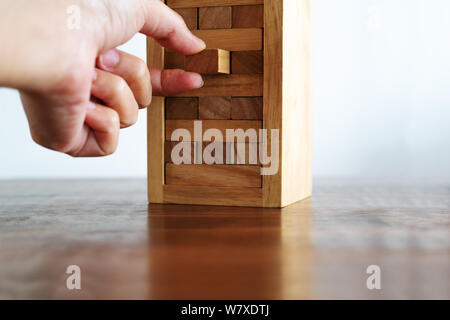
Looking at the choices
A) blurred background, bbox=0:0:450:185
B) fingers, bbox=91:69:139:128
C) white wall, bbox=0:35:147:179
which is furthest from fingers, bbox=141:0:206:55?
white wall, bbox=0:35:147:179

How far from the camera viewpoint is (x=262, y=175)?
0.90 meters

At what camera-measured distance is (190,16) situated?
959 mm

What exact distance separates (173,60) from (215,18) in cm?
10

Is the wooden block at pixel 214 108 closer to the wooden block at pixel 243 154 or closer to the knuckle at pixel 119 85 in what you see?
the wooden block at pixel 243 154

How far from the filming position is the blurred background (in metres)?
1.70

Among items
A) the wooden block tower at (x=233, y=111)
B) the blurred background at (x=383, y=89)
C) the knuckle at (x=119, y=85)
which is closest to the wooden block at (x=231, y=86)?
the wooden block tower at (x=233, y=111)

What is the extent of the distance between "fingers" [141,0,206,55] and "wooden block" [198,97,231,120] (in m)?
0.09

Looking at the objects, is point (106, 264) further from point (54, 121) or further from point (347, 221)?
point (347, 221)

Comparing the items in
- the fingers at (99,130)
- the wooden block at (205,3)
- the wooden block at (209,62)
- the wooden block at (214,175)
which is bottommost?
the wooden block at (214,175)

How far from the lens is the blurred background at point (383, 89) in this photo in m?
1.70

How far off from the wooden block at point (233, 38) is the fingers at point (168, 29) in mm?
46

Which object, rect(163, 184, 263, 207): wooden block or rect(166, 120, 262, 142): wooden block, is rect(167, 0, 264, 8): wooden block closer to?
rect(166, 120, 262, 142): wooden block

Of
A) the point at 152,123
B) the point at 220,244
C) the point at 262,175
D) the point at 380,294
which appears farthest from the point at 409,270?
the point at 152,123

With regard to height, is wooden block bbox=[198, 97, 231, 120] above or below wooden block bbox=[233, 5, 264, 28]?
below
